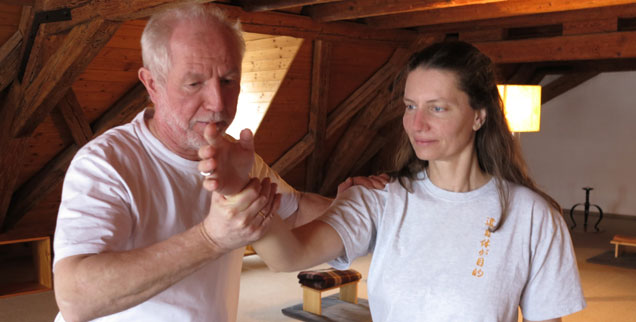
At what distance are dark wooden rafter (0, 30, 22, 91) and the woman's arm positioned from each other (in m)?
3.85

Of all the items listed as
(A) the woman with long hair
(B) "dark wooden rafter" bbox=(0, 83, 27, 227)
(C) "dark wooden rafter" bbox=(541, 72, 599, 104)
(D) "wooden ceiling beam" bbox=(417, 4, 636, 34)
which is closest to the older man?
(A) the woman with long hair

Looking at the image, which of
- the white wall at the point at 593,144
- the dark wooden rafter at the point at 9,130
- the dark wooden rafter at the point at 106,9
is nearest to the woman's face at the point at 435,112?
the dark wooden rafter at the point at 106,9

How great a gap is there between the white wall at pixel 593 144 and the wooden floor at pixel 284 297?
10.8 ft

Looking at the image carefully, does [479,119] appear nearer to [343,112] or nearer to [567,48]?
[567,48]

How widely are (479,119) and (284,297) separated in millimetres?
3876

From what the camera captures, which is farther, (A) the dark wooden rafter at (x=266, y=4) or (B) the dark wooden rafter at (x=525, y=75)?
(B) the dark wooden rafter at (x=525, y=75)

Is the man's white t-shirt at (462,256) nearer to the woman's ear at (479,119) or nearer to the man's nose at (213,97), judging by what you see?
the woman's ear at (479,119)

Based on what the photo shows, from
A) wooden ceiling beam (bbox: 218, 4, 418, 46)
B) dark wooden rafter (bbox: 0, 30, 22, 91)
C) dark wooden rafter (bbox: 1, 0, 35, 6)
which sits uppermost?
dark wooden rafter (bbox: 1, 0, 35, 6)

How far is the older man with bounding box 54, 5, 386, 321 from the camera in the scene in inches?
47.5

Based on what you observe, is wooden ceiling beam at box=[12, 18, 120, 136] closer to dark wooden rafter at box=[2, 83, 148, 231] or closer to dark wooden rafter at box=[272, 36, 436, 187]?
dark wooden rafter at box=[2, 83, 148, 231]

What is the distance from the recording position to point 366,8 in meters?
5.29

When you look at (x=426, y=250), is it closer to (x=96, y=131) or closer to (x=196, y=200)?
(x=196, y=200)

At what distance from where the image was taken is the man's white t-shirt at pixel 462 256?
4.88ft

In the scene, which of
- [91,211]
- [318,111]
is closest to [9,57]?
[318,111]
